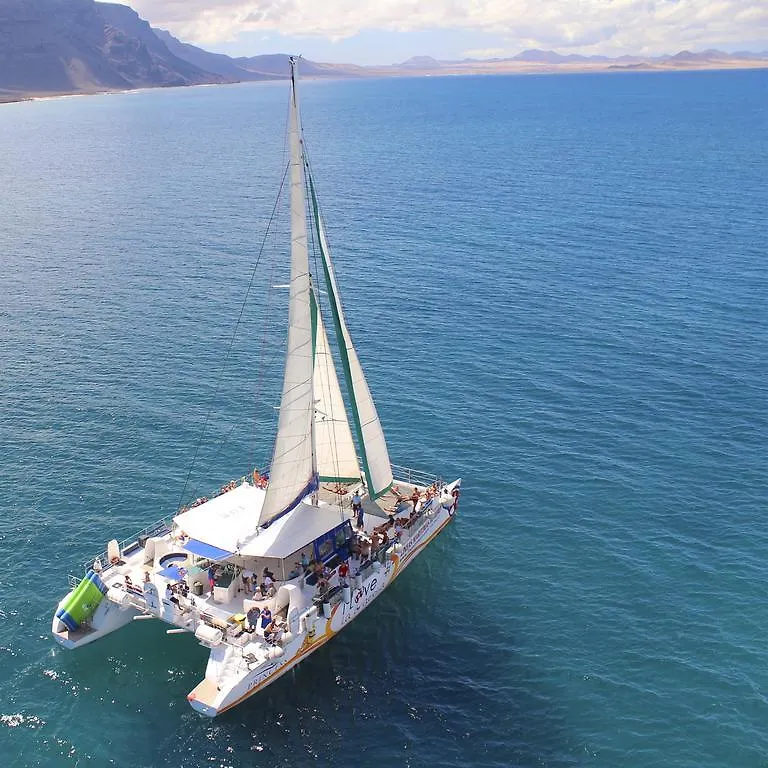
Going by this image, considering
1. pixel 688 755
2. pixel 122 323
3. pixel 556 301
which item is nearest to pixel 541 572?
pixel 688 755

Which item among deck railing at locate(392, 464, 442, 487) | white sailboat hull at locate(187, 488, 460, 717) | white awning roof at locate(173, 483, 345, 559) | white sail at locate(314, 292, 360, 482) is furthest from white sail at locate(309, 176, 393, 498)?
deck railing at locate(392, 464, 442, 487)

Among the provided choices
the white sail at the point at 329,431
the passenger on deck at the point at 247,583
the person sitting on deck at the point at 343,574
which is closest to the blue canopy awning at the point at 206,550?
the passenger on deck at the point at 247,583

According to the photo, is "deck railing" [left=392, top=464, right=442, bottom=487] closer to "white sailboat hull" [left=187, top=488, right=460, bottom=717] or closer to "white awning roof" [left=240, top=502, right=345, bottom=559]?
"white sailboat hull" [left=187, top=488, right=460, bottom=717]

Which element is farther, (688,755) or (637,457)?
(637,457)

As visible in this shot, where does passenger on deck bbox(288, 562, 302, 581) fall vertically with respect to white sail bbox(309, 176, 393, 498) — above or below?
below

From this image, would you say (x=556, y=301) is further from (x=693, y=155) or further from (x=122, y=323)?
(x=693, y=155)

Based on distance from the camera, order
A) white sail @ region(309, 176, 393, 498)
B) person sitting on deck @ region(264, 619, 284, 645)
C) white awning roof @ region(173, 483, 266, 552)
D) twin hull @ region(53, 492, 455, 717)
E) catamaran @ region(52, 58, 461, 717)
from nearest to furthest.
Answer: twin hull @ region(53, 492, 455, 717), person sitting on deck @ region(264, 619, 284, 645), catamaran @ region(52, 58, 461, 717), white awning roof @ region(173, 483, 266, 552), white sail @ region(309, 176, 393, 498)

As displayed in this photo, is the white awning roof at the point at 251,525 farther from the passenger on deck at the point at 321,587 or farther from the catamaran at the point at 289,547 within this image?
the passenger on deck at the point at 321,587
